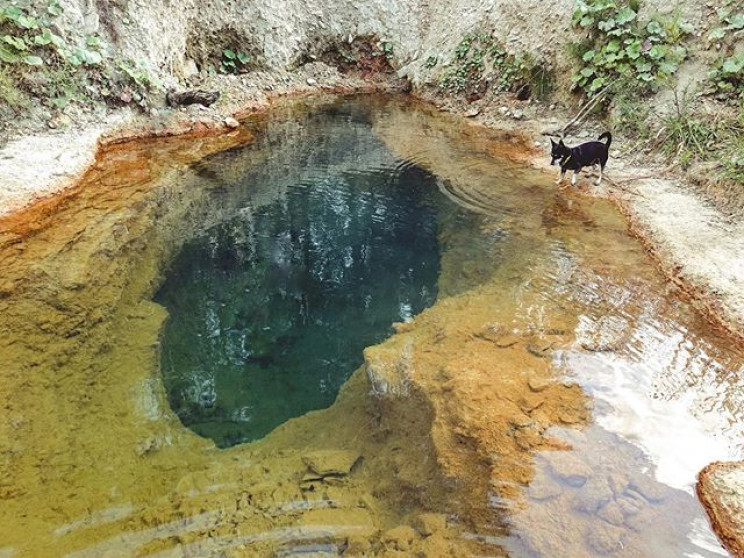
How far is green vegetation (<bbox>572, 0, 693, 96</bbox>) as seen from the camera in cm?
900

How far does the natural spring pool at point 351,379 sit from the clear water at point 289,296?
30 mm

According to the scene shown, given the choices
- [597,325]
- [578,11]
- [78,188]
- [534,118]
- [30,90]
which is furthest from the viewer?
[534,118]

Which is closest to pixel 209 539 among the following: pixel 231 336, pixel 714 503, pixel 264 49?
pixel 231 336

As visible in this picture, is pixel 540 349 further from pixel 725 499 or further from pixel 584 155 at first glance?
pixel 584 155

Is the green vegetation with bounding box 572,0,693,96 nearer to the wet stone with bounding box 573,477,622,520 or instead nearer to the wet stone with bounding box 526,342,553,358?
the wet stone with bounding box 526,342,553,358

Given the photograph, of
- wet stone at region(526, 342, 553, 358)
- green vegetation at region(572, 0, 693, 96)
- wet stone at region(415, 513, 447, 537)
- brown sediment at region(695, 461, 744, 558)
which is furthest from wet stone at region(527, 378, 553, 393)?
green vegetation at region(572, 0, 693, 96)

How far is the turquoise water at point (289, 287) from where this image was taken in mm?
5145

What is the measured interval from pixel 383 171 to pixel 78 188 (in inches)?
198

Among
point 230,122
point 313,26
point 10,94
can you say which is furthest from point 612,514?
point 313,26

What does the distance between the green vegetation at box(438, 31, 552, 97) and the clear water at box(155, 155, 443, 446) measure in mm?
4875

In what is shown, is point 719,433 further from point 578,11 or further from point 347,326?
point 578,11

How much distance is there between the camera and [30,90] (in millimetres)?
8922

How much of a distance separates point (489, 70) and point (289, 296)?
31.0 ft

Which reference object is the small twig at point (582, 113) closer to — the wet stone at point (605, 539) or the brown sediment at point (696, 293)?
the brown sediment at point (696, 293)
